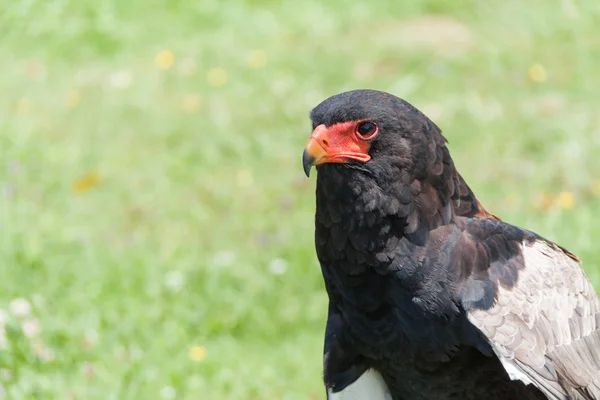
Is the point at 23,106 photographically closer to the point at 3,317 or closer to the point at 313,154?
the point at 3,317

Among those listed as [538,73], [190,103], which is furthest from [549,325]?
[538,73]

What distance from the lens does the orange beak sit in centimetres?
362

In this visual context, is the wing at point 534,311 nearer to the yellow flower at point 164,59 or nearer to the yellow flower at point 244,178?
the yellow flower at point 244,178

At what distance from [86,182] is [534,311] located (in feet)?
14.8

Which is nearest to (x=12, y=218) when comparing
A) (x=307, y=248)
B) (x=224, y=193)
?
(x=224, y=193)

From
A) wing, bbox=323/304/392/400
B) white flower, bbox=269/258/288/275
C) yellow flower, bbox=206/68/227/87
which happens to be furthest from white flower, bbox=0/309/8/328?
yellow flower, bbox=206/68/227/87

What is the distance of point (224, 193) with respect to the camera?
7582 mm

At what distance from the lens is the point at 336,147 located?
11.9ft

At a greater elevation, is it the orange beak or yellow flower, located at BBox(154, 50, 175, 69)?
the orange beak

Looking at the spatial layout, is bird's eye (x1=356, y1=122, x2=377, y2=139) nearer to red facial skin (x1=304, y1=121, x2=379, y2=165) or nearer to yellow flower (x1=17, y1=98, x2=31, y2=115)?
red facial skin (x1=304, y1=121, x2=379, y2=165)

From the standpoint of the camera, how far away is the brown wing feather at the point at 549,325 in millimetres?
3740

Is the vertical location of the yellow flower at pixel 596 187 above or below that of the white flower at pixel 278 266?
above

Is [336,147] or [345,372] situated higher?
[336,147]

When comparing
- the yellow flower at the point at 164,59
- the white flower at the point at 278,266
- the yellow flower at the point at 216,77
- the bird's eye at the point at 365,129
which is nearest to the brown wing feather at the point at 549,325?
the bird's eye at the point at 365,129
